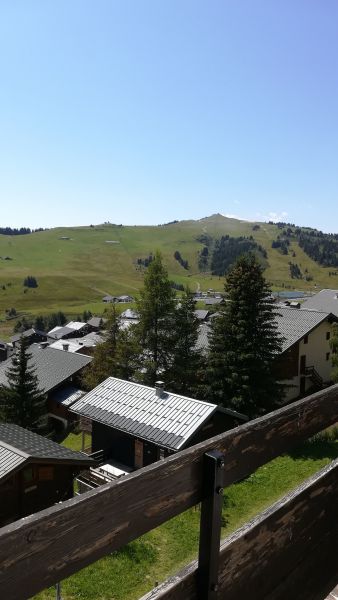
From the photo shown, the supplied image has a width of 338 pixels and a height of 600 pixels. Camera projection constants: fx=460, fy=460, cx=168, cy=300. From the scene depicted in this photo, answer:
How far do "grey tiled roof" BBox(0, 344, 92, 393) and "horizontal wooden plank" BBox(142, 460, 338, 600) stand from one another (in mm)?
45838

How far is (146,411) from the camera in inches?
975

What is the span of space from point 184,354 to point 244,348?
5039 mm

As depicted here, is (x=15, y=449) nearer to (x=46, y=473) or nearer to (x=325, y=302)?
(x=46, y=473)

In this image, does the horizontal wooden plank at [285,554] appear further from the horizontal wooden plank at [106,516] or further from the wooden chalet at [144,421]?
the wooden chalet at [144,421]

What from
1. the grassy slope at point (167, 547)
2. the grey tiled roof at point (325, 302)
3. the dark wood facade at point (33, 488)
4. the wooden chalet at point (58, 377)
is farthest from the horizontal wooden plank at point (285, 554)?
the grey tiled roof at point (325, 302)

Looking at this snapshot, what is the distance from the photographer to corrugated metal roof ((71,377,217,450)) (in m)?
22.6

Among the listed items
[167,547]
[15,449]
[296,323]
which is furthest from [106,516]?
[296,323]

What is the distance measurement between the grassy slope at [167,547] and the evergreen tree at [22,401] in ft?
66.9

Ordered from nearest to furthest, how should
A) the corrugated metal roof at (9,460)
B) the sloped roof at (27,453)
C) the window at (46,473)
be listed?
the corrugated metal roof at (9,460) < the sloped roof at (27,453) < the window at (46,473)

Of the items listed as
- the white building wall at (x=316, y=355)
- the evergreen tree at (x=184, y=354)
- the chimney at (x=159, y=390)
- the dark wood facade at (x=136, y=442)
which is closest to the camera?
the dark wood facade at (x=136, y=442)

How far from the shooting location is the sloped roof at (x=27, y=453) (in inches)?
784

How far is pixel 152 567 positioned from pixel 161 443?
629 centimetres

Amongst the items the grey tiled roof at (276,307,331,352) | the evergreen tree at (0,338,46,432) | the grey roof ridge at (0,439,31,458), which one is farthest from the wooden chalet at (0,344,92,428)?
the grey roof ridge at (0,439,31,458)

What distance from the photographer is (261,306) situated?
3073cm
